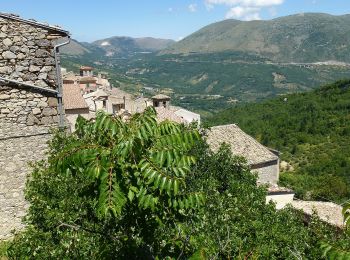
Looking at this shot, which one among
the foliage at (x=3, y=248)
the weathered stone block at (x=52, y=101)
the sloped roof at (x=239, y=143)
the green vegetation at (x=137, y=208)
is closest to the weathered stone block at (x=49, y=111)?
the weathered stone block at (x=52, y=101)

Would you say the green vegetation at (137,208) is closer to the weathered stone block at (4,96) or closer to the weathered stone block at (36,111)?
the weathered stone block at (36,111)

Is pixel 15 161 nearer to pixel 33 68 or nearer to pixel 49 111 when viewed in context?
pixel 49 111

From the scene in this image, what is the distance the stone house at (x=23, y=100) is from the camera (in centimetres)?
960

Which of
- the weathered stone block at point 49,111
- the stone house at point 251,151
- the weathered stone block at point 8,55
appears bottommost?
the stone house at point 251,151

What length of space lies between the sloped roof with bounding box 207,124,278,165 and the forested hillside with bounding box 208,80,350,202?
8733 mm

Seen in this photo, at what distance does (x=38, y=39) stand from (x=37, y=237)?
5.57 m

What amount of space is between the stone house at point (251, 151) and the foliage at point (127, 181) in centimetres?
2456

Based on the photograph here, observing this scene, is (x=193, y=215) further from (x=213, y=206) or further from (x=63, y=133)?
(x=63, y=133)

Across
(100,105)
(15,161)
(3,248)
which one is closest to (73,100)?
(100,105)

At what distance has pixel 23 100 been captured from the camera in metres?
9.92

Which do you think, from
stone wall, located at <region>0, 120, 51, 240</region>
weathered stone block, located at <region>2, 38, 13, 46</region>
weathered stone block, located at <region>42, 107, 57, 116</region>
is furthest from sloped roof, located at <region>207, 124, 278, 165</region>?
weathered stone block, located at <region>2, 38, 13, 46</region>

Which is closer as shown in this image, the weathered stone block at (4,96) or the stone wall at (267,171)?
the weathered stone block at (4,96)

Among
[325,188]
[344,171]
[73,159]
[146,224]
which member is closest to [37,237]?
[146,224]

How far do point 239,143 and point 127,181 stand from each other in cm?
2860
